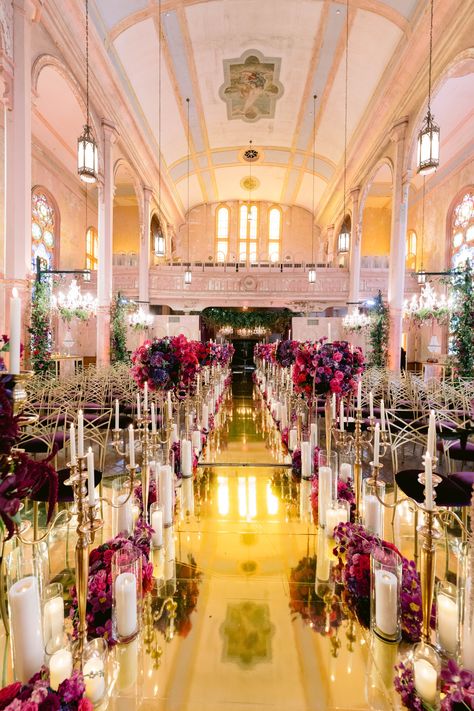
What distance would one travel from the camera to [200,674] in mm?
1241

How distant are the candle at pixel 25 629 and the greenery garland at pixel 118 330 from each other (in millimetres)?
11317

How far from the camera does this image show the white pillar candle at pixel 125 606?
1.33 m

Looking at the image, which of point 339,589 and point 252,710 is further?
point 339,589

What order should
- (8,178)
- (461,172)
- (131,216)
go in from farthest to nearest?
1. (131,216)
2. (461,172)
3. (8,178)

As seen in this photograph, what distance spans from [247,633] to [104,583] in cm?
57

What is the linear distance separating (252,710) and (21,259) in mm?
7323

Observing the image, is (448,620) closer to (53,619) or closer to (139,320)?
(53,619)

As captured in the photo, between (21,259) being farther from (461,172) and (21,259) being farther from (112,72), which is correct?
(461,172)

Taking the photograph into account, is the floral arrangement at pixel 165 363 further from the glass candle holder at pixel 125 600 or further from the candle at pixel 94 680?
the candle at pixel 94 680

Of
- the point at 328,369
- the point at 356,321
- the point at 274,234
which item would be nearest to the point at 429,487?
the point at 328,369

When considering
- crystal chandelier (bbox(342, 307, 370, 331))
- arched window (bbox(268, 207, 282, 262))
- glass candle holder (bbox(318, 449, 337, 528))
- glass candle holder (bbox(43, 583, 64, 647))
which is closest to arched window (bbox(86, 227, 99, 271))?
arched window (bbox(268, 207, 282, 262))

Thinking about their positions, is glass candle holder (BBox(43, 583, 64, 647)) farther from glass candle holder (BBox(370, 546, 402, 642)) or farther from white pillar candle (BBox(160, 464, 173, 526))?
glass candle holder (BBox(370, 546, 402, 642))

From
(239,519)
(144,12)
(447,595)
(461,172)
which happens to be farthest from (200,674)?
(461,172)

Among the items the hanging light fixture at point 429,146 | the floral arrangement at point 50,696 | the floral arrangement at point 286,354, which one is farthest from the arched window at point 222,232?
the floral arrangement at point 50,696
